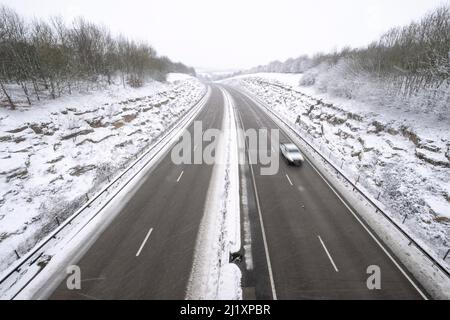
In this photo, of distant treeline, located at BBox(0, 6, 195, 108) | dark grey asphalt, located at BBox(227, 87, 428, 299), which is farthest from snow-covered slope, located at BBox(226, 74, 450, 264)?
distant treeline, located at BBox(0, 6, 195, 108)

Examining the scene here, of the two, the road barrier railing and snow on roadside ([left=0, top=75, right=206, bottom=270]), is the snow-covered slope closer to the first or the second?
the road barrier railing

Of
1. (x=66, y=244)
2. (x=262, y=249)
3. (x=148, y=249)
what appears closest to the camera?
(x=148, y=249)

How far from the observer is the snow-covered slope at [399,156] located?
12973mm

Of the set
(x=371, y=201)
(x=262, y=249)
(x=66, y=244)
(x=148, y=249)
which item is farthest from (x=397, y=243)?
(x=66, y=244)

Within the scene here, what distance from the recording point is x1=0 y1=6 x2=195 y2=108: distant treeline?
22.2m

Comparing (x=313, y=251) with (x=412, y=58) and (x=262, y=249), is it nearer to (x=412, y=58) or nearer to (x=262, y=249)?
(x=262, y=249)

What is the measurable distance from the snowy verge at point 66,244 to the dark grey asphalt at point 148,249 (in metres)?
0.68

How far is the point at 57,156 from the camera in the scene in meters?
18.3

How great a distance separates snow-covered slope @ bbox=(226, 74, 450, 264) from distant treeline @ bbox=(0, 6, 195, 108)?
3431 centimetres

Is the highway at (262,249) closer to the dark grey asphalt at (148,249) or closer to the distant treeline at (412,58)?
the dark grey asphalt at (148,249)

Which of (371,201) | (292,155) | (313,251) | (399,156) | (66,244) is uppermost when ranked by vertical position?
(399,156)

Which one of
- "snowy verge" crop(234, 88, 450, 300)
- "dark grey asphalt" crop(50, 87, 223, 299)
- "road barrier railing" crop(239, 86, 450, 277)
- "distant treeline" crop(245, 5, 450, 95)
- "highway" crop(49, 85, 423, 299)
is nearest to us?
"dark grey asphalt" crop(50, 87, 223, 299)

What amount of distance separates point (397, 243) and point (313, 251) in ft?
17.2
